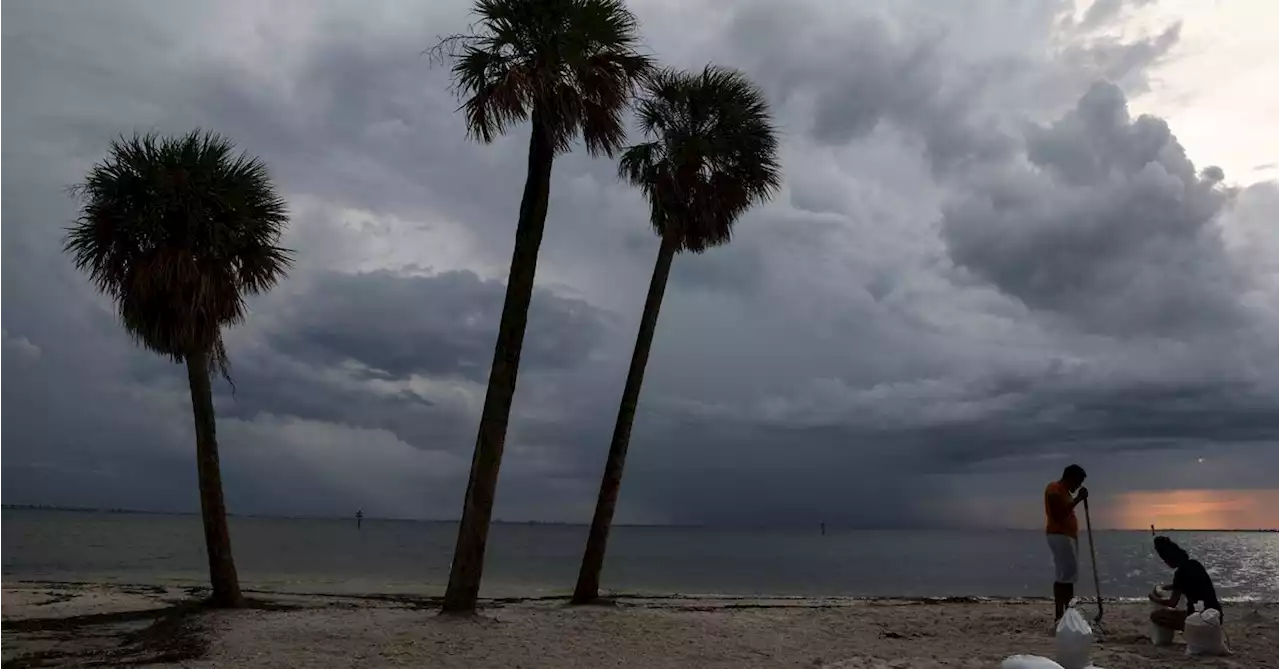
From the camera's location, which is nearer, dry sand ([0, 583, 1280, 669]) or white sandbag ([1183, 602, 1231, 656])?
white sandbag ([1183, 602, 1231, 656])

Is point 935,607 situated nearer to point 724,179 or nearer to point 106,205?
point 724,179

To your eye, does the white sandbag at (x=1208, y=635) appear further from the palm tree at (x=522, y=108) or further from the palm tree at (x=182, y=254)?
the palm tree at (x=182, y=254)

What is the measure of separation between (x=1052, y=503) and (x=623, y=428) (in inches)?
290

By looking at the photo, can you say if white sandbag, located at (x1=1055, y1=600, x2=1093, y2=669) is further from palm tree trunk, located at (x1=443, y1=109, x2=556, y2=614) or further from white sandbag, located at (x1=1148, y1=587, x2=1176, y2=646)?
palm tree trunk, located at (x1=443, y1=109, x2=556, y2=614)

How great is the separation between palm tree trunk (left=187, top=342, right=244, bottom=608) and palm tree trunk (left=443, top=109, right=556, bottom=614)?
4.54 m

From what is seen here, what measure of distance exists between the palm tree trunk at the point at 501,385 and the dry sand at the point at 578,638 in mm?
641

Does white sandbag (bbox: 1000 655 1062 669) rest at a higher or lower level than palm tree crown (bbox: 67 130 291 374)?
lower

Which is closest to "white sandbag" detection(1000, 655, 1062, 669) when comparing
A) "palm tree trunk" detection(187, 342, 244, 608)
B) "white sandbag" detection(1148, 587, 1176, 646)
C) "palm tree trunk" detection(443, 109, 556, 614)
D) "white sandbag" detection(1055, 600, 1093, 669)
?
"white sandbag" detection(1055, 600, 1093, 669)

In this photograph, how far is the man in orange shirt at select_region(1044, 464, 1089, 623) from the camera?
35.1ft

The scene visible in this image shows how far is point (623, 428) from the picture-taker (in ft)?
52.4

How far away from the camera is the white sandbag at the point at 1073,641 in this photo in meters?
7.58

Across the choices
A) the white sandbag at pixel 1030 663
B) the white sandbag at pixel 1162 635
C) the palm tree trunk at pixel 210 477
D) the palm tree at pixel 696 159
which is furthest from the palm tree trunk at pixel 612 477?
the white sandbag at pixel 1030 663

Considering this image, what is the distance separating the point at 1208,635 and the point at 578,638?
6.97m

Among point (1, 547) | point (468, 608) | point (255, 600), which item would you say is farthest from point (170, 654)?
point (1, 547)
